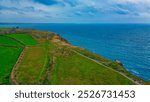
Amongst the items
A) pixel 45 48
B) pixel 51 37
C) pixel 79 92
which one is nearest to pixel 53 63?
pixel 45 48

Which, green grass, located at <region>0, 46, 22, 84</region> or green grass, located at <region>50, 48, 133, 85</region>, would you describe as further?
green grass, located at <region>0, 46, 22, 84</region>

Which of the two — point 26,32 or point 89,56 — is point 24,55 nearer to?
point 89,56

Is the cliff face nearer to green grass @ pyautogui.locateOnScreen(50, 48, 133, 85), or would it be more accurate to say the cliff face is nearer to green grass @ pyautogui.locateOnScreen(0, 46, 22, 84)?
green grass @ pyautogui.locateOnScreen(50, 48, 133, 85)

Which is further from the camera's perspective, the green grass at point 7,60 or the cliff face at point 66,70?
the green grass at point 7,60

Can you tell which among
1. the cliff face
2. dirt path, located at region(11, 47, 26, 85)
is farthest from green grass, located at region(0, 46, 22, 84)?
the cliff face

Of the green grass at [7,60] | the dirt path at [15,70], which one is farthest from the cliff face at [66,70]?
the green grass at [7,60]

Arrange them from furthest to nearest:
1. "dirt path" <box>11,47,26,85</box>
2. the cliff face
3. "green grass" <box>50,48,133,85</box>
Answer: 1. the cliff face
2. "green grass" <box>50,48,133,85</box>
3. "dirt path" <box>11,47,26,85</box>

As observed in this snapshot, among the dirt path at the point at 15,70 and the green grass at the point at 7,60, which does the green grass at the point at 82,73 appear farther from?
the green grass at the point at 7,60
